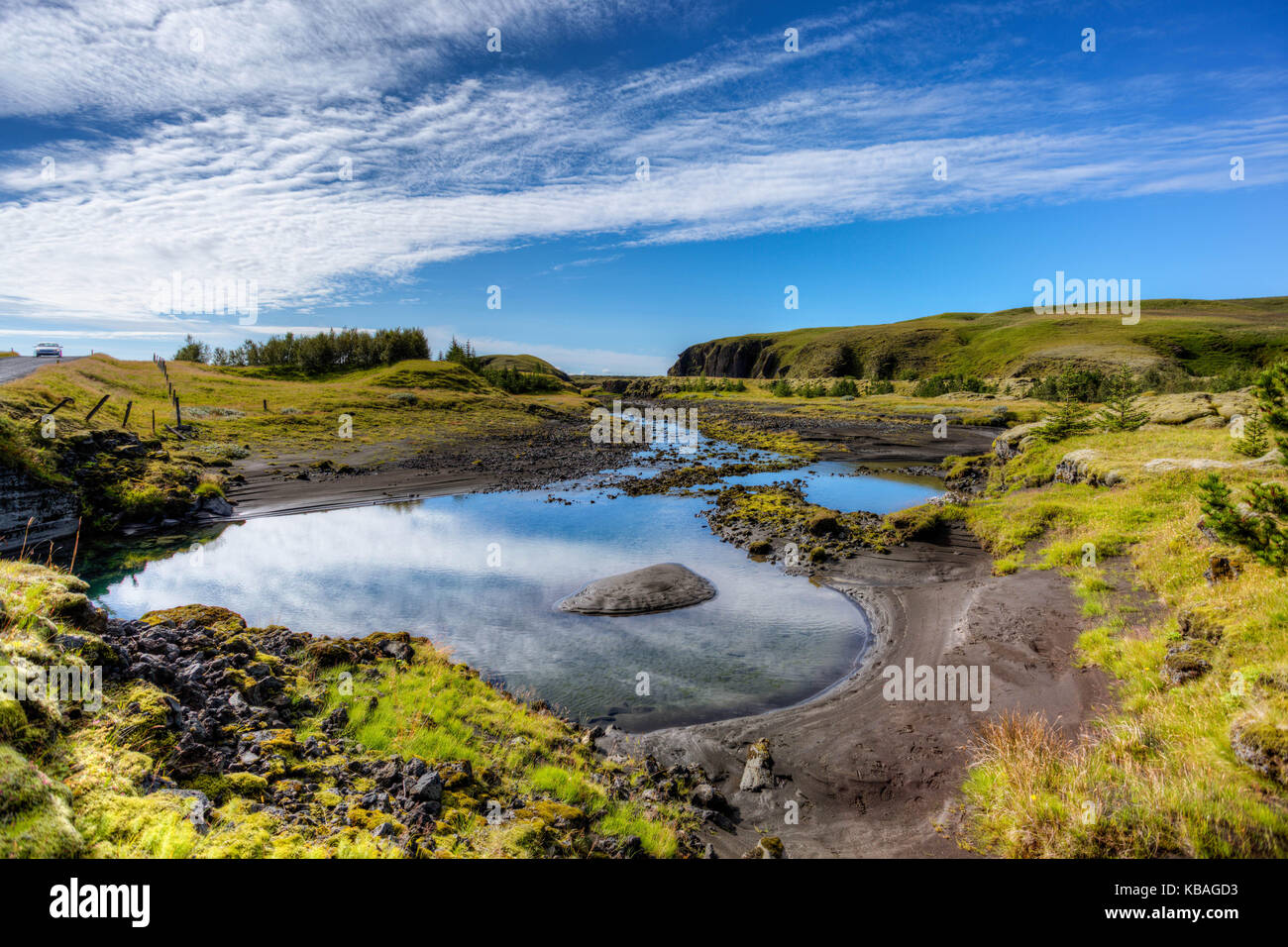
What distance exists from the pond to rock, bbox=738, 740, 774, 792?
218 centimetres

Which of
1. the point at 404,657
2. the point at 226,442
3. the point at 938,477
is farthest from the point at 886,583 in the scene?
the point at 226,442

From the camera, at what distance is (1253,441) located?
65.2 ft

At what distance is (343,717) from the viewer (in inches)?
391

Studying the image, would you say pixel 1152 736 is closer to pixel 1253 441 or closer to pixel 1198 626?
pixel 1198 626

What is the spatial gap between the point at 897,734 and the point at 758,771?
3296 millimetres

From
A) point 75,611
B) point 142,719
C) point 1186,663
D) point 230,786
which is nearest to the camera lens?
point 230,786

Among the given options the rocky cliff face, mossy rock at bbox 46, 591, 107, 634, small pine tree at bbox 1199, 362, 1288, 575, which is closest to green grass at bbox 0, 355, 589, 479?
the rocky cliff face

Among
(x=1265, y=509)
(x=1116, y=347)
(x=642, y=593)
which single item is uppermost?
(x=1116, y=347)

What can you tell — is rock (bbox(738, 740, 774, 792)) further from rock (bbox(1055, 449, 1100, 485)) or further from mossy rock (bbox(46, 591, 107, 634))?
rock (bbox(1055, 449, 1100, 485))

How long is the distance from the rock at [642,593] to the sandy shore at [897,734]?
6921mm

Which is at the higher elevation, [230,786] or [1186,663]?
[1186,663]

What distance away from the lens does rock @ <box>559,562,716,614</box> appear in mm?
19703

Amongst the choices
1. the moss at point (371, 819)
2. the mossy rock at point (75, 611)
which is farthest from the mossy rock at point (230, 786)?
the mossy rock at point (75, 611)

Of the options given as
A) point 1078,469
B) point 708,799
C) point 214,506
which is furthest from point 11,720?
point 1078,469
